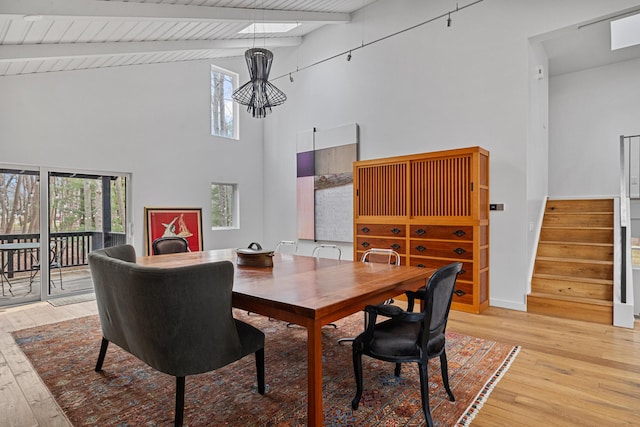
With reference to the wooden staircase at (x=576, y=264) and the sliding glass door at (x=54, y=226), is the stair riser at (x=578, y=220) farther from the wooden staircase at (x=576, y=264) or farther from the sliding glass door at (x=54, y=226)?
the sliding glass door at (x=54, y=226)

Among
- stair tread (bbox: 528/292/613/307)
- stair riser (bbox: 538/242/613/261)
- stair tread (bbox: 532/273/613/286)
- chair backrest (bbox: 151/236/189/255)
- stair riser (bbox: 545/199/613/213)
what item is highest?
stair riser (bbox: 545/199/613/213)

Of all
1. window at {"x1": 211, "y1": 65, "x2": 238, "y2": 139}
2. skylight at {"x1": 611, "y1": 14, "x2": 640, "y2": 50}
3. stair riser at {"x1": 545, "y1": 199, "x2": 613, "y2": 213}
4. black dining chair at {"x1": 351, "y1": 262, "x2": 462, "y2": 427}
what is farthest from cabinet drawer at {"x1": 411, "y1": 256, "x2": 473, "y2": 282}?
window at {"x1": 211, "y1": 65, "x2": 238, "y2": 139}

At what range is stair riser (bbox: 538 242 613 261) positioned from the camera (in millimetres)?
4496

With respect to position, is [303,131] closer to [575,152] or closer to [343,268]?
[343,268]

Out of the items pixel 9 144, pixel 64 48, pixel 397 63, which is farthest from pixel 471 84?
pixel 9 144

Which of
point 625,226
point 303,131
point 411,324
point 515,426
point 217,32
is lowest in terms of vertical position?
point 515,426

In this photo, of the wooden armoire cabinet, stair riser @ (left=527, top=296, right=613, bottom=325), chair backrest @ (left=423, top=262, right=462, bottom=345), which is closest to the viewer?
chair backrest @ (left=423, top=262, right=462, bottom=345)

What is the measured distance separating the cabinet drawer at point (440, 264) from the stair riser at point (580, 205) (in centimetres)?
239

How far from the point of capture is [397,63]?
213 inches

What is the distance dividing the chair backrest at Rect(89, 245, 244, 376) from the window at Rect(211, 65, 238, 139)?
206 inches

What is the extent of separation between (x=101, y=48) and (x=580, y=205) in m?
6.93

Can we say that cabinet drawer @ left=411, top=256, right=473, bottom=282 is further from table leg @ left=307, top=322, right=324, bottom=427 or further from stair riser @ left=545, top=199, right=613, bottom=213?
table leg @ left=307, top=322, right=324, bottom=427

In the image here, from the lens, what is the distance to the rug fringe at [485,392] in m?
2.04

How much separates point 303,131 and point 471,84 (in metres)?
3.09
